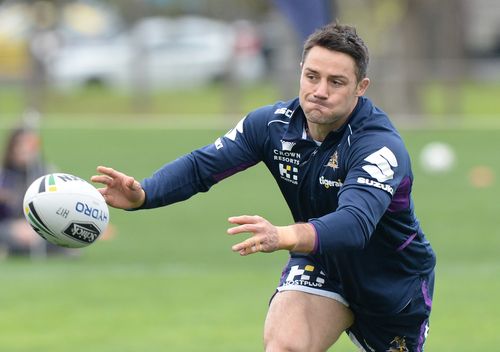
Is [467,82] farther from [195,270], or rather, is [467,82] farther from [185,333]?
[185,333]

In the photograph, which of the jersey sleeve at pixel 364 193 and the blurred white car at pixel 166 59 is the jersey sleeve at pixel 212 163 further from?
the blurred white car at pixel 166 59

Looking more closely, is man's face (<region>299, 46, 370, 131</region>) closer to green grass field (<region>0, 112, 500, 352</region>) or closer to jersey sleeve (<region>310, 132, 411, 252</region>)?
jersey sleeve (<region>310, 132, 411, 252</region>)

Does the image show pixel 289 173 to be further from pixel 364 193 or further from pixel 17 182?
pixel 17 182

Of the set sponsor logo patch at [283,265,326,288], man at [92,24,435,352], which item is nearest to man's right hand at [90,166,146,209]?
man at [92,24,435,352]

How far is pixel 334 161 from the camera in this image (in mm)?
6176

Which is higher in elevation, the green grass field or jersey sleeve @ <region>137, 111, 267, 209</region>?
jersey sleeve @ <region>137, 111, 267, 209</region>

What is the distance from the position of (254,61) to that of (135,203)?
31.4 m

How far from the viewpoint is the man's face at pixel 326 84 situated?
6000 mm

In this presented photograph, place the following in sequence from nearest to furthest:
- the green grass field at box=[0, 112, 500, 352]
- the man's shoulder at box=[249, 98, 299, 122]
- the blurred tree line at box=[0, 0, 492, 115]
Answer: the man's shoulder at box=[249, 98, 299, 122], the green grass field at box=[0, 112, 500, 352], the blurred tree line at box=[0, 0, 492, 115]

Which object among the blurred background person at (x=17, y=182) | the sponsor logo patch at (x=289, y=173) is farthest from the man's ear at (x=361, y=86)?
the blurred background person at (x=17, y=182)

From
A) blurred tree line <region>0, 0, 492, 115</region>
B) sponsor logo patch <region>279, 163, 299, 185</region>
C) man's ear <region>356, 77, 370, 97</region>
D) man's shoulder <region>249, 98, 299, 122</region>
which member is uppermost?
blurred tree line <region>0, 0, 492, 115</region>

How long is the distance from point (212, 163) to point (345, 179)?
944mm

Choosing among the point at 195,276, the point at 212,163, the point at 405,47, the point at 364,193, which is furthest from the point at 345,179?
the point at 405,47

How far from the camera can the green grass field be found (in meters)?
10.7
